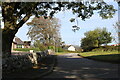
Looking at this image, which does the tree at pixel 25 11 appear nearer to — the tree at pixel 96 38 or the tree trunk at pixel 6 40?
the tree trunk at pixel 6 40

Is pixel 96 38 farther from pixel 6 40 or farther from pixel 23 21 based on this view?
pixel 6 40

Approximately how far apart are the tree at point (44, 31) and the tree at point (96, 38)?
11.9m

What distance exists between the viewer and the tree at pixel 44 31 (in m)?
69.9

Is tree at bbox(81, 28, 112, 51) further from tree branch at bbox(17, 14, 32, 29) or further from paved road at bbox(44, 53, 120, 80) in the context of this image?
tree branch at bbox(17, 14, 32, 29)

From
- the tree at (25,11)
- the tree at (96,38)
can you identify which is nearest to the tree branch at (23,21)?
the tree at (25,11)

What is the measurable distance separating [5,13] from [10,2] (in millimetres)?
868

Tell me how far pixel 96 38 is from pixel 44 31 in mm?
21444

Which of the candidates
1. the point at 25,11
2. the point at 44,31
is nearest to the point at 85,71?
the point at 25,11

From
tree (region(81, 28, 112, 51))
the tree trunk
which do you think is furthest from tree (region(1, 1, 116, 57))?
tree (region(81, 28, 112, 51))

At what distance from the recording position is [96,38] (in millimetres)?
71125

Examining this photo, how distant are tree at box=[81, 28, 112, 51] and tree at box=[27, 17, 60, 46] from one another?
11946 millimetres

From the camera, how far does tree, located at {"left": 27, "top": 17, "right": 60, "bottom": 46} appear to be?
69.9m

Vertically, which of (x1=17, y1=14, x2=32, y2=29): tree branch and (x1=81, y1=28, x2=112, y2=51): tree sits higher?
(x1=81, y1=28, x2=112, y2=51): tree

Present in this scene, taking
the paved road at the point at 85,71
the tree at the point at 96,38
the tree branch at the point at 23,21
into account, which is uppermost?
the tree at the point at 96,38
